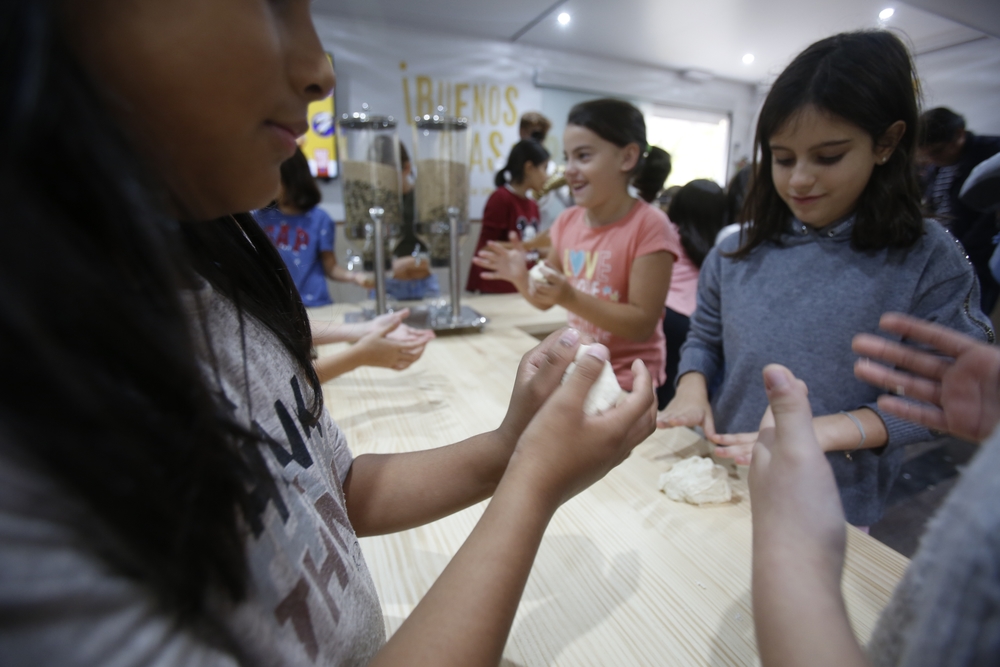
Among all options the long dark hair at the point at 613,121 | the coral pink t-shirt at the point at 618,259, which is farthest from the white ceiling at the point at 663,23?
the coral pink t-shirt at the point at 618,259

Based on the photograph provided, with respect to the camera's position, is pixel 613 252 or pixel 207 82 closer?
pixel 207 82

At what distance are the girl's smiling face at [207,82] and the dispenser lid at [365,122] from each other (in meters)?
1.18

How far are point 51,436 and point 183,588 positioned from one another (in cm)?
9

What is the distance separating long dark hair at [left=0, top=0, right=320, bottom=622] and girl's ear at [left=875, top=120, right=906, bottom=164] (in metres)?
1.04

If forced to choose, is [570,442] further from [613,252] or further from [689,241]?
[689,241]

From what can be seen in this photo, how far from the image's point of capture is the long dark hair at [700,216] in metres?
1.86

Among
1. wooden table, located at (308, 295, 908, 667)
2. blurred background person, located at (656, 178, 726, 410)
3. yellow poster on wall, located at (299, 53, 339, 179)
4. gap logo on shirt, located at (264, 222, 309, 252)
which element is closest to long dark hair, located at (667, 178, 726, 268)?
blurred background person, located at (656, 178, 726, 410)

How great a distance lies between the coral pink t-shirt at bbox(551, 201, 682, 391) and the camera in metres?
1.36

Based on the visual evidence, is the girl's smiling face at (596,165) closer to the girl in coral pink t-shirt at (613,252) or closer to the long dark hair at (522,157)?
the girl in coral pink t-shirt at (613,252)

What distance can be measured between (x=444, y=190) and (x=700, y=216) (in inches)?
39.8

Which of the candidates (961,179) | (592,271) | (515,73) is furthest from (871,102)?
(515,73)

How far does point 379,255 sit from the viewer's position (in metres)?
1.54

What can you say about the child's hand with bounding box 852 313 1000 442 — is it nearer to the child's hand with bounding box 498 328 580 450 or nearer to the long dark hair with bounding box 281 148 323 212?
the child's hand with bounding box 498 328 580 450

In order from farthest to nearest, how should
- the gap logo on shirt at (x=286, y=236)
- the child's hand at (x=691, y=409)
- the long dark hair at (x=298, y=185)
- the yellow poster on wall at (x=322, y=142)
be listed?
the yellow poster on wall at (x=322, y=142) → the gap logo on shirt at (x=286, y=236) → the long dark hair at (x=298, y=185) → the child's hand at (x=691, y=409)
